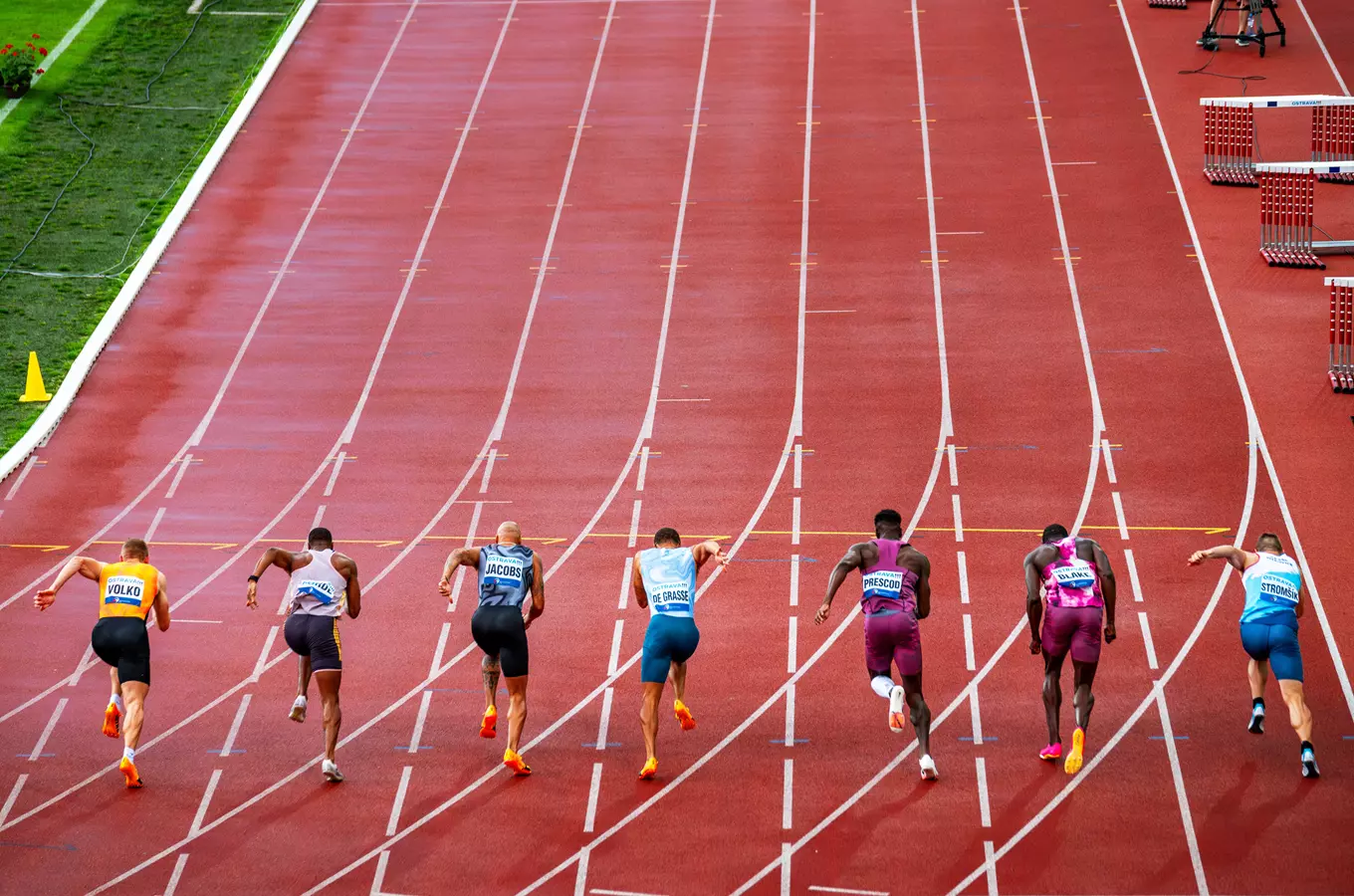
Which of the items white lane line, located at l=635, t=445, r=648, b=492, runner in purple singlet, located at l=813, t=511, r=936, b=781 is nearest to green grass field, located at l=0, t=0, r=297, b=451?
white lane line, located at l=635, t=445, r=648, b=492

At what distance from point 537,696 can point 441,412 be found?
5897 millimetres

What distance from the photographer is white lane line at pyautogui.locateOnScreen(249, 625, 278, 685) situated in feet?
43.0

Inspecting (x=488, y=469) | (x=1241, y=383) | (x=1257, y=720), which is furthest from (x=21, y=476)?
(x=1241, y=383)

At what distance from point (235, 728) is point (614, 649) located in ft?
9.37

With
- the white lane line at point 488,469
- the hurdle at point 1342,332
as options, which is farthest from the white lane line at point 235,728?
the hurdle at point 1342,332

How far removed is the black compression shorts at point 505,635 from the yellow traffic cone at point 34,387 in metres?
9.45

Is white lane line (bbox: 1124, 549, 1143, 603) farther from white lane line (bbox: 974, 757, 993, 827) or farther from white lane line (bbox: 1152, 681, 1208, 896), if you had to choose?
white lane line (bbox: 974, 757, 993, 827)

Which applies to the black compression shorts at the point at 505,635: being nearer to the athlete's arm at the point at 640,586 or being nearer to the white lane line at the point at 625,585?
the athlete's arm at the point at 640,586

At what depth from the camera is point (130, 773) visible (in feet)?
37.1

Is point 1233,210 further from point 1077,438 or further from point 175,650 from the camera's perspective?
point 175,650

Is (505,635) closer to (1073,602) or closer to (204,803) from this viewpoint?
(204,803)

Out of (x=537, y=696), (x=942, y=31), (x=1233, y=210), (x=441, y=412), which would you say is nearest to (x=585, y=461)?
(x=441, y=412)

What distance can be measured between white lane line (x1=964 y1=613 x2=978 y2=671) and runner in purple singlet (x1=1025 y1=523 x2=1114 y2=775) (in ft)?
5.93

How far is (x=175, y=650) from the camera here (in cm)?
1354
